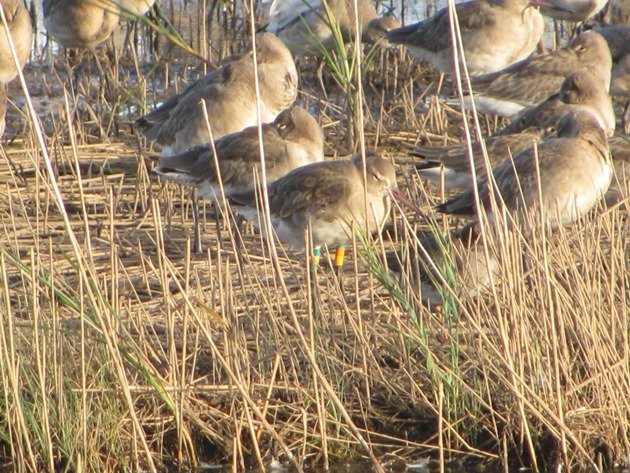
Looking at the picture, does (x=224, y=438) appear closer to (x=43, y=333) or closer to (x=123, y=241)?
(x=43, y=333)

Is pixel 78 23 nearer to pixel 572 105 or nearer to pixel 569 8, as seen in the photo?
pixel 569 8

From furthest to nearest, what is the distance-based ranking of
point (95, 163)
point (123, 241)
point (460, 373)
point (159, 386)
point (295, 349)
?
point (95, 163), point (123, 241), point (295, 349), point (460, 373), point (159, 386)

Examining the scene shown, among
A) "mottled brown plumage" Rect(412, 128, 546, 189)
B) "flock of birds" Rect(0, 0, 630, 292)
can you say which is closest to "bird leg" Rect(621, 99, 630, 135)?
"flock of birds" Rect(0, 0, 630, 292)

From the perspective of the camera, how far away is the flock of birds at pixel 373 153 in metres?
5.95

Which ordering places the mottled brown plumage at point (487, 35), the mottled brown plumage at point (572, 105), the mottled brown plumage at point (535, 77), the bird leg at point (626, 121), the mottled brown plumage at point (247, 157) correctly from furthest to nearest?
the bird leg at point (626, 121), the mottled brown plumage at point (487, 35), the mottled brown plumage at point (535, 77), the mottled brown plumage at point (572, 105), the mottled brown plumage at point (247, 157)

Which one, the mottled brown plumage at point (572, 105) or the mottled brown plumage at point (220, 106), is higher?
the mottled brown plumage at point (220, 106)

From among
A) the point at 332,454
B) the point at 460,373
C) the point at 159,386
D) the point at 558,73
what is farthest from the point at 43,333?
the point at 558,73

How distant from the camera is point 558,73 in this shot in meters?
8.74

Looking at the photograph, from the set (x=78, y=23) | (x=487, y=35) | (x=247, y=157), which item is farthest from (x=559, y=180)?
(x=78, y=23)

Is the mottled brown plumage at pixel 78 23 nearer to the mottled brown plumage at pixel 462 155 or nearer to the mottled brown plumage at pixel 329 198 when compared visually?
the mottled brown plumage at pixel 462 155

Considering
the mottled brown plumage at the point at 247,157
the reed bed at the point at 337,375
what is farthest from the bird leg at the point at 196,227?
the reed bed at the point at 337,375

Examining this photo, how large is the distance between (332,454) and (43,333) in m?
1.13

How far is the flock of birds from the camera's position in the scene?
5.95 m

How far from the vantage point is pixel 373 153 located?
7688 mm
